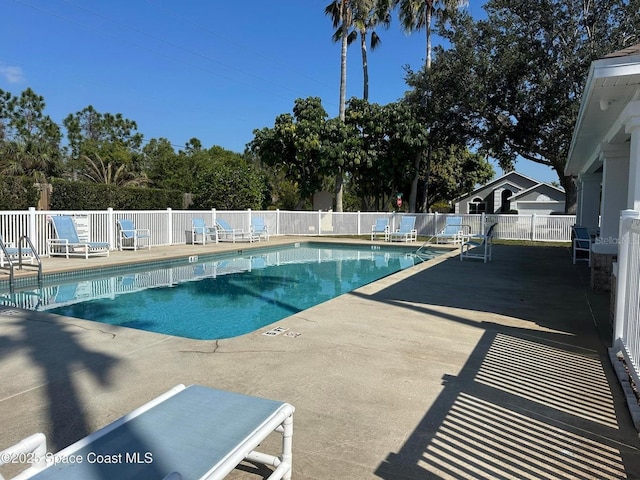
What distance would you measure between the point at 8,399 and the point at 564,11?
75.3ft

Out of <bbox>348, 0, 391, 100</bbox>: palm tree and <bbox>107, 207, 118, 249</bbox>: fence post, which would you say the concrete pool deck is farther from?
<bbox>348, 0, 391, 100</bbox>: palm tree

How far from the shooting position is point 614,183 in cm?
754

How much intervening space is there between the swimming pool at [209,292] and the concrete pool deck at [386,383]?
1415mm

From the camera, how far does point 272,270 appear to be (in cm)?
1173

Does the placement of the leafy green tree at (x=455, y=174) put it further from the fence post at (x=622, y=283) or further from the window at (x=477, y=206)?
the fence post at (x=622, y=283)

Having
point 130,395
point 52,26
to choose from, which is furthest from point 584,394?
point 52,26

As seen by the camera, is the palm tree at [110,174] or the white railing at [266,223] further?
the palm tree at [110,174]

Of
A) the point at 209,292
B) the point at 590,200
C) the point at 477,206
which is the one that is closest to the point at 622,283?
the point at 209,292

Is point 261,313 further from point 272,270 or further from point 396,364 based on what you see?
point 272,270

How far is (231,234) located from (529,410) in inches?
578

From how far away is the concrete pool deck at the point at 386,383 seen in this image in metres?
2.50

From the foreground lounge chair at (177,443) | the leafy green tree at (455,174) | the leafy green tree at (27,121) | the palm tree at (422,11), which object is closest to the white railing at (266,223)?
the foreground lounge chair at (177,443)

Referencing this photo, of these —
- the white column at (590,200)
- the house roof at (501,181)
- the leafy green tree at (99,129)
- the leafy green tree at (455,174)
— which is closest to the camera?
the white column at (590,200)

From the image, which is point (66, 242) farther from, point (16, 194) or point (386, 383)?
point (386, 383)
